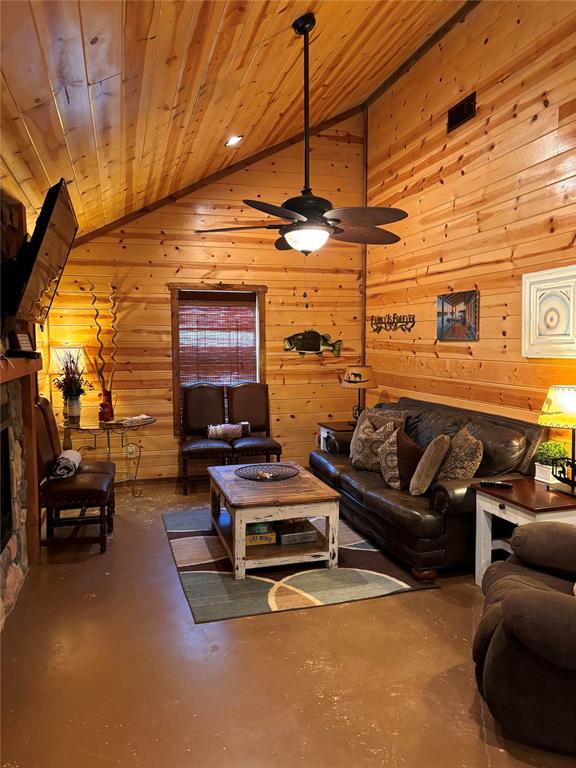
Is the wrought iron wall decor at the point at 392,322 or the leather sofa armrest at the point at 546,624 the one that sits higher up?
the wrought iron wall decor at the point at 392,322

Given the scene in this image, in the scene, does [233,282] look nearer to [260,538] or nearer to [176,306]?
[176,306]

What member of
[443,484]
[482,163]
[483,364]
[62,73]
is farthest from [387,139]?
[62,73]

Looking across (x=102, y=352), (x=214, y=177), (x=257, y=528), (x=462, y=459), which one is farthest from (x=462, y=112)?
(x=102, y=352)

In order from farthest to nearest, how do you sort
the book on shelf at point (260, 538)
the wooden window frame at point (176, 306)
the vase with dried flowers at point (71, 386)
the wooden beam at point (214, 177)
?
the wooden window frame at point (176, 306) → the wooden beam at point (214, 177) → the vase with dried flowers at point (71, 386) → the book on shelf at point (260, 538)

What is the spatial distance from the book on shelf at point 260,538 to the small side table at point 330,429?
71.6 inches

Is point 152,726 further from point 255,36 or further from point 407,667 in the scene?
point 255,36

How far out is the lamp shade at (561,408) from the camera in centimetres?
303

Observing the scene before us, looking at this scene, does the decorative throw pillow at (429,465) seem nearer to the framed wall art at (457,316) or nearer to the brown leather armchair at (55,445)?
the framed wall art at (457,316)

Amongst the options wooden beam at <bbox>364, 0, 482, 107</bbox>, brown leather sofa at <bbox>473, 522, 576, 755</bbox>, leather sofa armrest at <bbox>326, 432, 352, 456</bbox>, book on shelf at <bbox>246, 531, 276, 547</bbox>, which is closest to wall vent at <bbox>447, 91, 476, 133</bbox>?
wooden beam at <bbox>364, 0, 482, 107</bbox>

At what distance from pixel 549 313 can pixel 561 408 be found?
2.65ft

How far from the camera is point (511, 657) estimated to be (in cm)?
201

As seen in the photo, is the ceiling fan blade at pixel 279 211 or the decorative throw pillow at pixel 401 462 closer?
the ceiling fan blade at pixel 279 211

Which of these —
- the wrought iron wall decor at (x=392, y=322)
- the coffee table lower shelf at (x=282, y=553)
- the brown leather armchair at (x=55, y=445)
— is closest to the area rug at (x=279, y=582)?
the coffee table lower shelf at (x=282, y=553)

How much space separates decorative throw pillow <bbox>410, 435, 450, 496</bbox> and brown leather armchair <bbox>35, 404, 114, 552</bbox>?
2.13 metres
